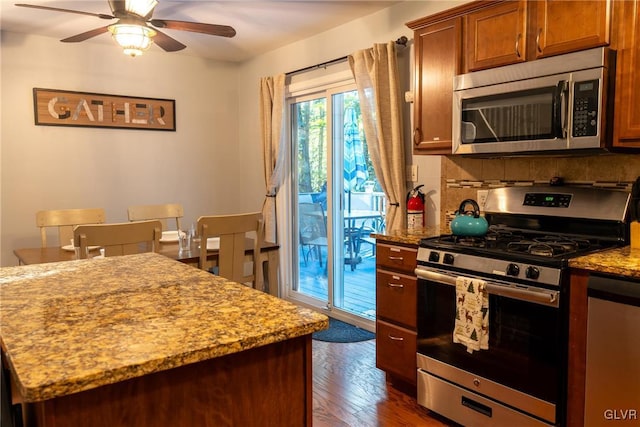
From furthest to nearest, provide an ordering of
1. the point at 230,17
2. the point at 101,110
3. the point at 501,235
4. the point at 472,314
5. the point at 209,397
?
the point at 101,110
the point at 230,17
the point at 501,235
the point at 472,314
the point at 209,397

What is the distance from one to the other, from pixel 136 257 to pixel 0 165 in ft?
9.58

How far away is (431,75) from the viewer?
282 centimetres

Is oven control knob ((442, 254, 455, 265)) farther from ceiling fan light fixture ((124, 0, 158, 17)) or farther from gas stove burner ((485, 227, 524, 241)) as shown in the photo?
ceiling fan light fixture ((124, 0, 158, 17))

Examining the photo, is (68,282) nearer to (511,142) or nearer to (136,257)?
(136,257)

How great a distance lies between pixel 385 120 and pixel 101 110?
2.69 meters

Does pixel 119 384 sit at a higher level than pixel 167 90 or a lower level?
lower

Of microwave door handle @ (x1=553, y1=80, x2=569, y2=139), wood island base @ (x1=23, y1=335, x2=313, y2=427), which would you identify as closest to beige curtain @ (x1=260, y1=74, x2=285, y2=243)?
microwave door handle @ (x1=553, y1=80, x2=569, y2=139)

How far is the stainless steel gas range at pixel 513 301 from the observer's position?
6.50 ft

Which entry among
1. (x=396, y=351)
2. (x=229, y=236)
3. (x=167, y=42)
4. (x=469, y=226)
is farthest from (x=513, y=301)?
(x=167, y=42)

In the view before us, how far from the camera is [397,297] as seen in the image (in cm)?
271

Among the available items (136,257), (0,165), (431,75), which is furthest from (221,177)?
(136,257)

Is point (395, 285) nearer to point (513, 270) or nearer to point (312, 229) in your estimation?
point (513, 270)

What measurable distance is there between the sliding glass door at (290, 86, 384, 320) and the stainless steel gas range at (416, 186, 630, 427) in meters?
1.35

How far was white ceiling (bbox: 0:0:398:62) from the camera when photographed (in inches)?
134
